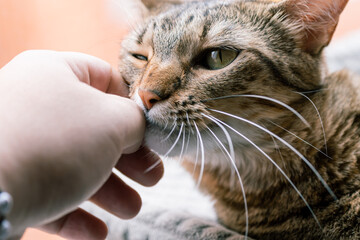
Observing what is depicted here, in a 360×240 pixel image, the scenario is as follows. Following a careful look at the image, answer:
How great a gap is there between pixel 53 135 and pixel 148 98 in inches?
9.9

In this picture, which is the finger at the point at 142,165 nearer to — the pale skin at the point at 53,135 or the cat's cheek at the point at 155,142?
the cat's cheek at the point at 155,142

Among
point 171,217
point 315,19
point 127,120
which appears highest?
point 315,19

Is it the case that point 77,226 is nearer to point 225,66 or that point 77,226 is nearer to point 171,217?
point 171,217

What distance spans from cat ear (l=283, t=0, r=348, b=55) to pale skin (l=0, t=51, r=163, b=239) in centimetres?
51

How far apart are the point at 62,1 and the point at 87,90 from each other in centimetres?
109

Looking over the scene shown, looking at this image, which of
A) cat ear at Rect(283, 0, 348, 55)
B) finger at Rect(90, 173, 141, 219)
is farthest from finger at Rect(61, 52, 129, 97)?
cat ear at Rect(283, 0, 348, 55)

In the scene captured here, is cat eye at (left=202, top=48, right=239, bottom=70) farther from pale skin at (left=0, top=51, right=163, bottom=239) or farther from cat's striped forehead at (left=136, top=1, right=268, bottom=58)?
pale skin at (left=0, top=51, right=163, bottom=239)

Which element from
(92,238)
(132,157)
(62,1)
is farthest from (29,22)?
(92,238)

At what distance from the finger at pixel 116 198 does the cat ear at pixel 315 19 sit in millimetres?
639

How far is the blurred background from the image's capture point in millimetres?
1210

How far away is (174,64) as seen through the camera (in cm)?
80

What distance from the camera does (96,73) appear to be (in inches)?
32.4

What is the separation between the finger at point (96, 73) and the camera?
74 cm

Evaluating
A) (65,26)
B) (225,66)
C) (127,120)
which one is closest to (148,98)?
(127,120)
